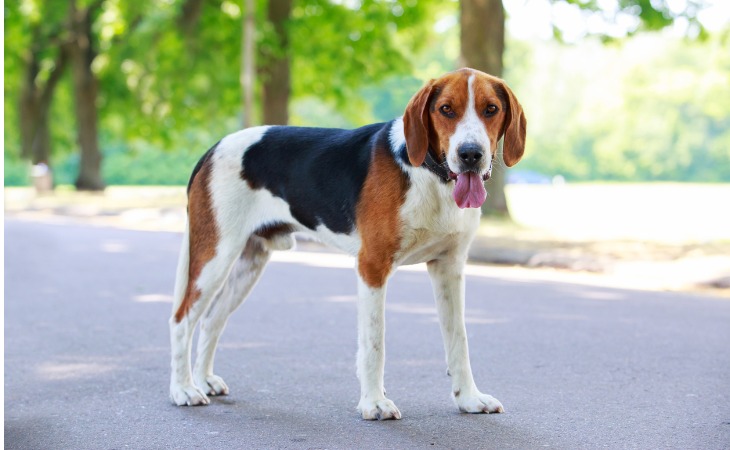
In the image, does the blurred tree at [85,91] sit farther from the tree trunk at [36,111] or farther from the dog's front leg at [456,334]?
the dog's front leg at [456,334]

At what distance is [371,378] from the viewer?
526cm

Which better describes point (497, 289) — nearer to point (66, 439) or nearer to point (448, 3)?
point (66, 439)

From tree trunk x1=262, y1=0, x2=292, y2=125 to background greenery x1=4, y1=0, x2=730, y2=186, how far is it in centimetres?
46

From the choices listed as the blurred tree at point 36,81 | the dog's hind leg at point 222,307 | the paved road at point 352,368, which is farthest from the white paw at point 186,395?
the blurred tree at point 36,81

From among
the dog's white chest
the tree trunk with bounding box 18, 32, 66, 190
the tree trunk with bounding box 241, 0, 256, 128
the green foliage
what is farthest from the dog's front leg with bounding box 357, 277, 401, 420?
the green foliage

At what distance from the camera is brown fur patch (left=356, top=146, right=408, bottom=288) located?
514 cm

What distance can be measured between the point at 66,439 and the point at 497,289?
6.52m

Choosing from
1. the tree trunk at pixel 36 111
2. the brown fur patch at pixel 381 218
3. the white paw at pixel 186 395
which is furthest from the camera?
the tree trunk at pixel 36 111

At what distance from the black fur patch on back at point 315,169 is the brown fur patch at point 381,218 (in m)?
0.11

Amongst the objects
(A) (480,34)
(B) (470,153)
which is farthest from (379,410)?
(A) (480,34)

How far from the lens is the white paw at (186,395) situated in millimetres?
5723

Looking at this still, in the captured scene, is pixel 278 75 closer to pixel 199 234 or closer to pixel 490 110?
pixel 199 234

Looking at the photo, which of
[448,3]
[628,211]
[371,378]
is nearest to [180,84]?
[448,3]

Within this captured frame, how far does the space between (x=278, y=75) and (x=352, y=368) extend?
21.6 m
